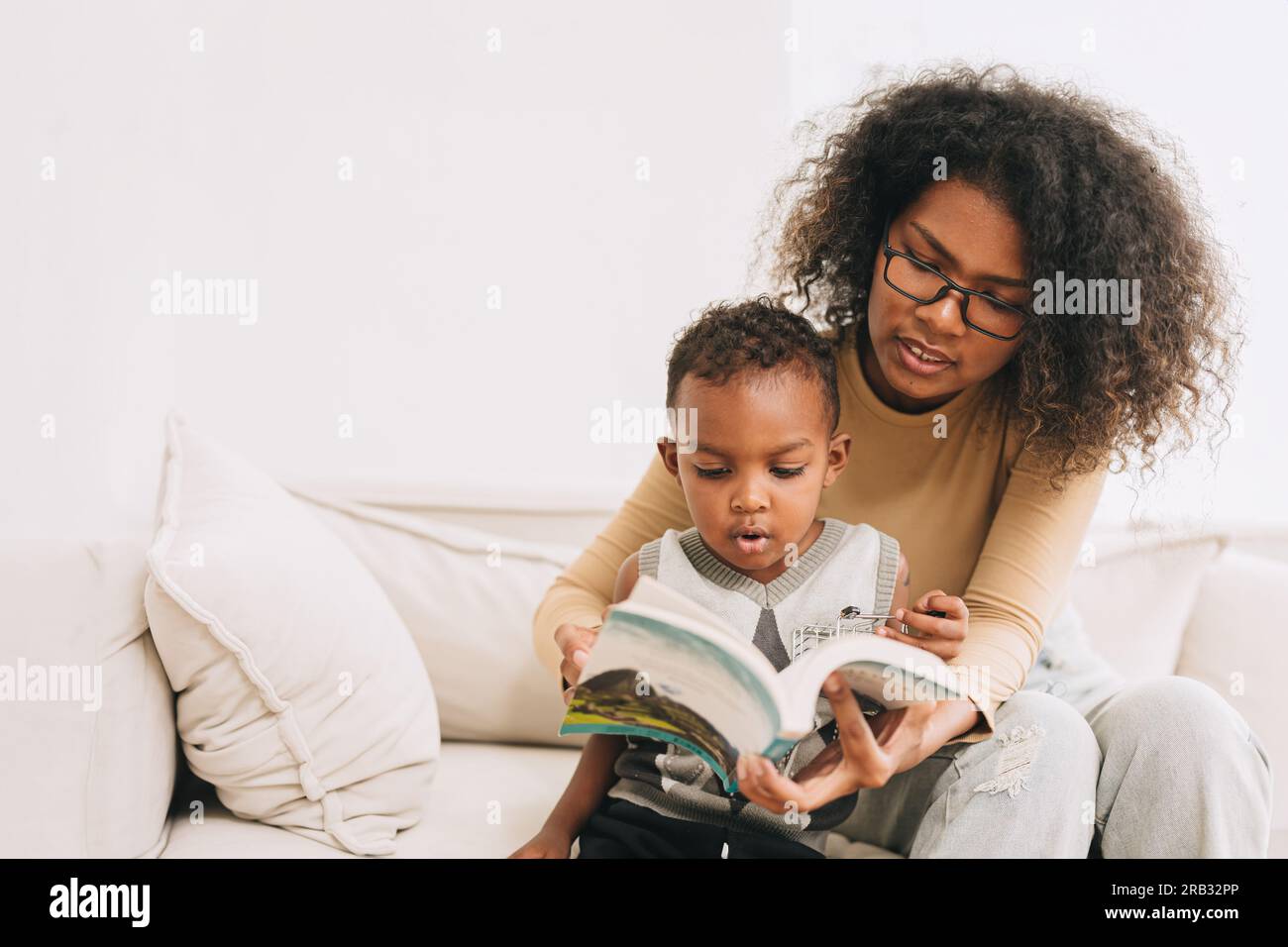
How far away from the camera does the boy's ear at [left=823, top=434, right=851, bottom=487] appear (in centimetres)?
134

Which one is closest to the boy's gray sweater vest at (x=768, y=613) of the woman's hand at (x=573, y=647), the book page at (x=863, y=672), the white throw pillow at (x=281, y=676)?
the woman's hand at (x=573, y=647)

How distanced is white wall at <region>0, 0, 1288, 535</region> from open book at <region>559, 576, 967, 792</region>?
1.31 m

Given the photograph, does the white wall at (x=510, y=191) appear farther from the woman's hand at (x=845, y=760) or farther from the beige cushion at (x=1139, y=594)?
the woman's hand at (x=845, y=760)

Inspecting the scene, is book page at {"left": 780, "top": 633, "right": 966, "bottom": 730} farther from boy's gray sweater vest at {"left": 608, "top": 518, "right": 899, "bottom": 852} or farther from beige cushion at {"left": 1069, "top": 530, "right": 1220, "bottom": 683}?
beige cushion at {"left": 1069, "top": 530, "right": 1220, "bottom": 683}

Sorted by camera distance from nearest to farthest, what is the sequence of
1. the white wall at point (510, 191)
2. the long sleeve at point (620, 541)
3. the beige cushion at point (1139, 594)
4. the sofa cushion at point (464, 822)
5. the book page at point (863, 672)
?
the book page at point (863, 672) < the sofa cushion at point (464, 822) < the long sleeve at point (620, 541) < the beige cushion at point (1139, 594) < the white wall at point (510, 191)

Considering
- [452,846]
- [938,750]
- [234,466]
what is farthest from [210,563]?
[938,750]

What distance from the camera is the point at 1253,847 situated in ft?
3.78

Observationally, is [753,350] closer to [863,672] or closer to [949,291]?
[949,291]

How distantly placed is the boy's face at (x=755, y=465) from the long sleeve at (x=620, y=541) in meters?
0.24

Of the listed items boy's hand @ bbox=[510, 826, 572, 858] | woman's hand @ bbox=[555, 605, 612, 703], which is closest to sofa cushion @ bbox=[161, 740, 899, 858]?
boy's hand @ bbox=[510, 826, 572, 858]

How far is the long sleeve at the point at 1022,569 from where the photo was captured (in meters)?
1.28

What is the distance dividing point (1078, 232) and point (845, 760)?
27.7 inches

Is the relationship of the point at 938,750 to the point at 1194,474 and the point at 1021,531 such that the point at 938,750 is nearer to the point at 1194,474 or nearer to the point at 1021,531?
the point at 1021,531

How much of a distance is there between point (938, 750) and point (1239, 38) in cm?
180
